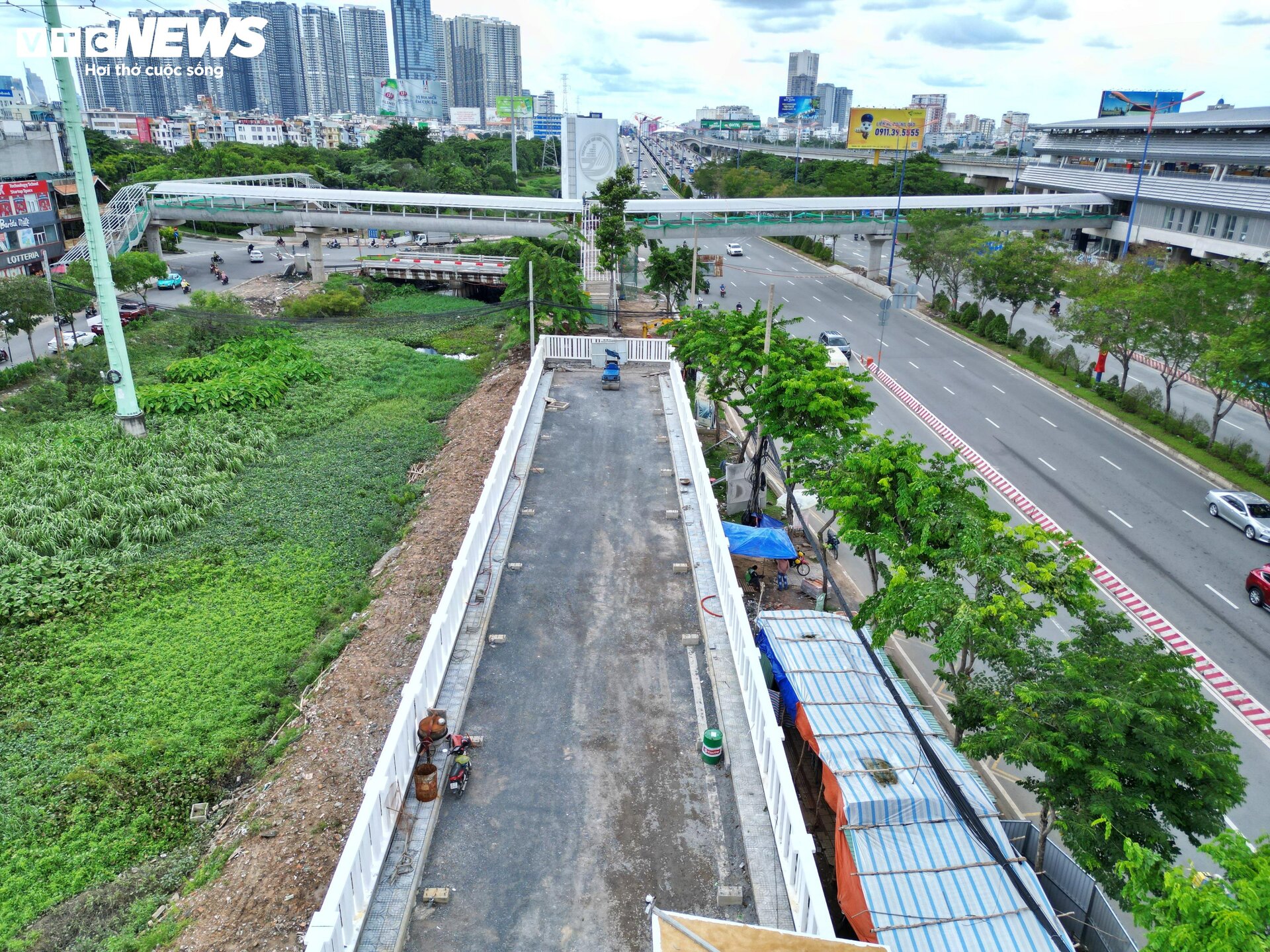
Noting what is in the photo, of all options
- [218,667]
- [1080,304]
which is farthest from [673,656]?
[1080,304]

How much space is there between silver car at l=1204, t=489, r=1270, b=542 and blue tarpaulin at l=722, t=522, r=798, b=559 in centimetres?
1454

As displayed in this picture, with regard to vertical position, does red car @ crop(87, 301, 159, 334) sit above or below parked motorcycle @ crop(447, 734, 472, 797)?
below

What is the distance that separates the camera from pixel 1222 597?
821 inches

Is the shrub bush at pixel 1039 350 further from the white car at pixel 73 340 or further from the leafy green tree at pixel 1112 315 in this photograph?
the white car at pixel 73 340

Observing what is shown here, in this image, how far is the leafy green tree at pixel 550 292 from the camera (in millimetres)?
35656

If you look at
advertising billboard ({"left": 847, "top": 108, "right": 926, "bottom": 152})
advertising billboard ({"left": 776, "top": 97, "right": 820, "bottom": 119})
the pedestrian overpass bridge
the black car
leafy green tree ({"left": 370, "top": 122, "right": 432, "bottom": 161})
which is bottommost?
the black car

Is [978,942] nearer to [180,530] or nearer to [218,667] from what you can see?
[218,667]

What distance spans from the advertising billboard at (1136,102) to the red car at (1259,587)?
6398 cm

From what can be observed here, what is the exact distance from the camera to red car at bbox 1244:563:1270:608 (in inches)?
788

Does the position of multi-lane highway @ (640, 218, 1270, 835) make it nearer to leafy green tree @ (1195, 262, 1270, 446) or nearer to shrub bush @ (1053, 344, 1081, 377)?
shrub bush @ (1053, 344, 1081, 377)

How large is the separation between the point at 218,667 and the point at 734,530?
37.4 ft

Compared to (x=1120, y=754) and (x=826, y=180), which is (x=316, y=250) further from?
(x=826, y=180)

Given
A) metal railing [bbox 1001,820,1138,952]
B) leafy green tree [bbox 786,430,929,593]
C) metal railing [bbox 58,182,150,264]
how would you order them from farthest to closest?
metal railing [bbox 58,182,150,264]
leafy green tree [bbox 786,430,929,593]
metal railing [bbox 1001,820,1138,952]

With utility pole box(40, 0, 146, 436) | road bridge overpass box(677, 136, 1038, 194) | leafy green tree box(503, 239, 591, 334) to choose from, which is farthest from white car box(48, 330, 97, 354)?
road bridge overpass box(677, 136, 1038, 194)
